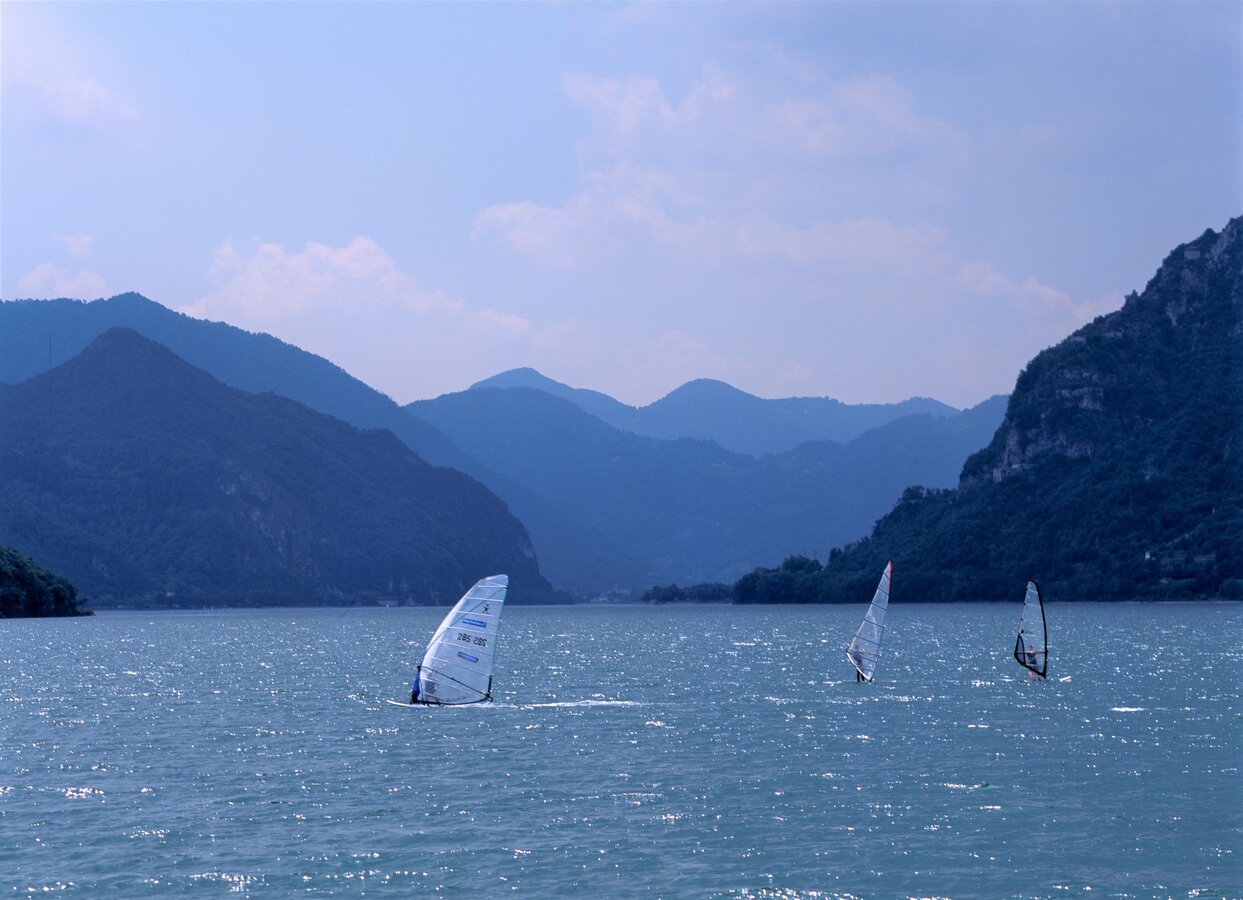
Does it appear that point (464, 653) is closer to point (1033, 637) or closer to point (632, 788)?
point (632, 788)

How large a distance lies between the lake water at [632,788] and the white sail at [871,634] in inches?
59.5

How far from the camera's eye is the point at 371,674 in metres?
104

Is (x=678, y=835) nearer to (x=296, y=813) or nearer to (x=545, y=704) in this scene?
(x=296, y=813)

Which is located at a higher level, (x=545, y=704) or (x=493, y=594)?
(x=493, y=594)

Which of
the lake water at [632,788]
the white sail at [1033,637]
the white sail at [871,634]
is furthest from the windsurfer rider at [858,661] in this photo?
the white sail at [1033,637]

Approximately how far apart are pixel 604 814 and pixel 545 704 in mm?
34246

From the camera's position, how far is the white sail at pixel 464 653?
6762 centimetres

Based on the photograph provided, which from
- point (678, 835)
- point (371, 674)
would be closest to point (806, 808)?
point (678, 835)

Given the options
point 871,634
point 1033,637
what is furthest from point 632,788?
point 1033,637

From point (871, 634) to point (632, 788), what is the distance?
41320mm

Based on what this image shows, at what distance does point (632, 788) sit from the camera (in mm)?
48344

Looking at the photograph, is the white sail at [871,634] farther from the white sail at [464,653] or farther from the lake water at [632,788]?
the white sail at [464,653]

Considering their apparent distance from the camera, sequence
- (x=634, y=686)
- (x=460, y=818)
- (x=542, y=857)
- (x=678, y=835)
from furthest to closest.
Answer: (x=634, y=686), (x=460, y=818), (x=678, y=835), (x=542, y=857)

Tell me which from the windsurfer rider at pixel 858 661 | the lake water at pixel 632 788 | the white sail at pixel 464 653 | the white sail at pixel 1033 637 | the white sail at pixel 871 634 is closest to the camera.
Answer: the lake water at pixel 632 788
